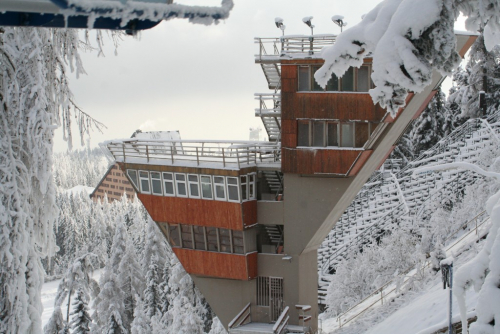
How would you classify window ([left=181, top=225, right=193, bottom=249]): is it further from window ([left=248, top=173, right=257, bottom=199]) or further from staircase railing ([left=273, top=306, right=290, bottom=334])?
staircase railing ([left=273, top=306, right=290, bottom=334])

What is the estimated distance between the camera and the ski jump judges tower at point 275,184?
23.0 metres

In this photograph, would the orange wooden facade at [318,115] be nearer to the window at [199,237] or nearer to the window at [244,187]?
the window at [244,187]

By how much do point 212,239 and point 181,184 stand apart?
9.38ft

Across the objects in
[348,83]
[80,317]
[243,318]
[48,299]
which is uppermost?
[348,83]

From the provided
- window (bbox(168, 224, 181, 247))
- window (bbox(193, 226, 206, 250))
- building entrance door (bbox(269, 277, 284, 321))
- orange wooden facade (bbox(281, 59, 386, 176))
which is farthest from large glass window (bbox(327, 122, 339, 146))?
window (bbox(168, 224, 181, 247))

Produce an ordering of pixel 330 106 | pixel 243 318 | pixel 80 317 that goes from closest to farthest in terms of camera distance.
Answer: pixel 330 106 < pixel 243 318 < pixel 80 317

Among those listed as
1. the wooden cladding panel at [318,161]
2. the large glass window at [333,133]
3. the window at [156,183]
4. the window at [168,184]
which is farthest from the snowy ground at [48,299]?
the large glass window at [333,133]

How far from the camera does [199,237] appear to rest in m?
26.6

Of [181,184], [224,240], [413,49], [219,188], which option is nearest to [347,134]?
[219,188]

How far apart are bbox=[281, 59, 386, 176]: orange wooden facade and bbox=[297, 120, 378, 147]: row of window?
25 centimetres

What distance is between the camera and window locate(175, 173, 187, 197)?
26.0m

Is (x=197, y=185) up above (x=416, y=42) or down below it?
below

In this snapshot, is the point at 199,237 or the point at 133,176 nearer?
the point at 199,237

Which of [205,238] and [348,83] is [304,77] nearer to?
[348,83]
